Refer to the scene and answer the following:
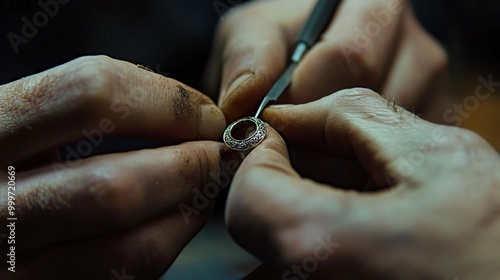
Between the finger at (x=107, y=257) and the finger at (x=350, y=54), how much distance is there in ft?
1.38

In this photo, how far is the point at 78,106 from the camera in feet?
2.31

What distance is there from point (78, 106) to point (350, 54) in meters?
0.64

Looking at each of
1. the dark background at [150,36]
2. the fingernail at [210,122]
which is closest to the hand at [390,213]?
the fingernail at [210,122]

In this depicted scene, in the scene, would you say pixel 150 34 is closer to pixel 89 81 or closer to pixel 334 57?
pixel 334 57

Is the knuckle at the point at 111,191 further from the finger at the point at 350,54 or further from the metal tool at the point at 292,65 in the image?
the finger at the point at 350,54

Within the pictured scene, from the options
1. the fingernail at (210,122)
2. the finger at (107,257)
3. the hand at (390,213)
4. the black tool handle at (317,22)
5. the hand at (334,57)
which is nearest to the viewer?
the hand at (390,213)

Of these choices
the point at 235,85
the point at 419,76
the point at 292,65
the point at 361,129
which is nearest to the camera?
the point at 361,129

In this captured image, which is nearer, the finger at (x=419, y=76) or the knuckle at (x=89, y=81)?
the knuckle at (x=89, y=81)

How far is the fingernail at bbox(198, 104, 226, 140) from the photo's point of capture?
873mm

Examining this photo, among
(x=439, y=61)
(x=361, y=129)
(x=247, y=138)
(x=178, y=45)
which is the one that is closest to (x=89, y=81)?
(x=247, y=138)

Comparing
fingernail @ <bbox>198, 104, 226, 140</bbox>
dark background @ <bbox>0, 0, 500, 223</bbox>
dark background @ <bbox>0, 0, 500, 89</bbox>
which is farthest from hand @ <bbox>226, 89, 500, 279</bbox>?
dark background @ <bbox>0, 0, 500, 89</bbox>

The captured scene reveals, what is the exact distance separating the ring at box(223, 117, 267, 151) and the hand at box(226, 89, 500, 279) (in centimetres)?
12

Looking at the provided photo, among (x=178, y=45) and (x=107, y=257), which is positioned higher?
(x=178, y=45)

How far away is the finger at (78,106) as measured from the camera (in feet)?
2.32
